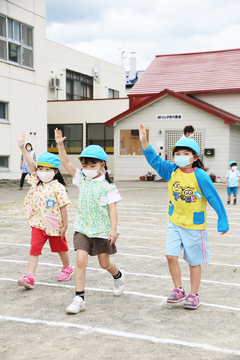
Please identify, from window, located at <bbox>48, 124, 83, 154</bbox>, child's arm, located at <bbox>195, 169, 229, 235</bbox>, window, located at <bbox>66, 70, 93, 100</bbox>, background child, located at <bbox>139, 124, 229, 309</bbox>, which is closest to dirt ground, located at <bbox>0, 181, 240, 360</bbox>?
background child, located at <bbox>139, 124, 229, 309</bbox>

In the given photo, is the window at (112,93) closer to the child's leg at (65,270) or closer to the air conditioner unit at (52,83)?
the air conditioner unit at (52,83)

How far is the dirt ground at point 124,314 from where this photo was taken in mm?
3271

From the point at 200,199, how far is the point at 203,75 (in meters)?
22.0

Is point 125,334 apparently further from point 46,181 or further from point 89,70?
point 89,70

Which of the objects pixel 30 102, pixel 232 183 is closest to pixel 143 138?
pixel 232 183

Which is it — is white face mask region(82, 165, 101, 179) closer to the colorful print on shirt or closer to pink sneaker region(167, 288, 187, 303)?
the colorful print on shirt

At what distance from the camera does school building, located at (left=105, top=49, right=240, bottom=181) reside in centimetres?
2227

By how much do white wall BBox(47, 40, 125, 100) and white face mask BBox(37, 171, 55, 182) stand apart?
27.3 meters

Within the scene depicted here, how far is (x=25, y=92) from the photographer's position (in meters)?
21.8

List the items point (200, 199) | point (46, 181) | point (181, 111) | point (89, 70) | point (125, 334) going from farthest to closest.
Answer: point (89, 70)
point (181, 111)
point (46, 181)
point (200, 199)
point (125, 334)

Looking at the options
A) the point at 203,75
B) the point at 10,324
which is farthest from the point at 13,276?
the point at 203,75

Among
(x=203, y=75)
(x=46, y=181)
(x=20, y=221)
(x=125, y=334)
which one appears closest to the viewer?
(x=125, y=334)

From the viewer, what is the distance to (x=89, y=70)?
116 feet

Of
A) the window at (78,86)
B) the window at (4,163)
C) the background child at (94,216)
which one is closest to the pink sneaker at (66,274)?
the background child at (94,216)
